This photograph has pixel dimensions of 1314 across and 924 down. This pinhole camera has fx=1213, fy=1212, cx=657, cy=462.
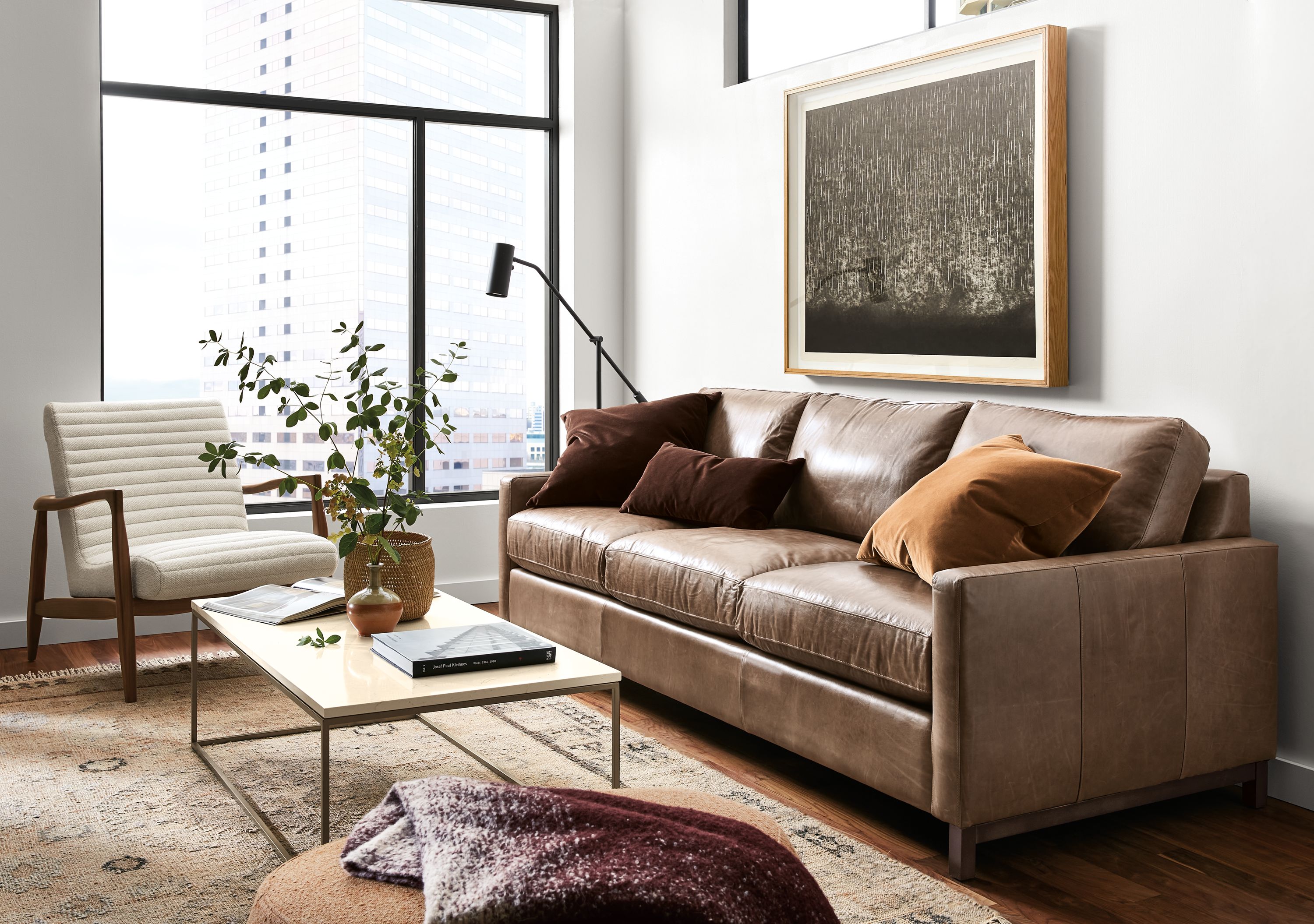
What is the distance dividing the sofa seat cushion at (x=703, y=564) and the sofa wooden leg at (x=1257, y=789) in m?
1.09

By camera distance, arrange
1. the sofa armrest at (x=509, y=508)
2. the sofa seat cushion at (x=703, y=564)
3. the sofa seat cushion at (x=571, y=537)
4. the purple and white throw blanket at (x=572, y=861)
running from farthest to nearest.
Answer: the sofa armrest at (x=509, y=508) < the sofa seat cushion at (x=571, y=537) < the sofa seat cushion at (x=703, y=564) < the purple and white throw blanket at (x=572, y=861)

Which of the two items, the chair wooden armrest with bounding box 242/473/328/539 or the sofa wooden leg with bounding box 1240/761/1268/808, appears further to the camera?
the chair wooden armrest with bounding box 242/473/328/539

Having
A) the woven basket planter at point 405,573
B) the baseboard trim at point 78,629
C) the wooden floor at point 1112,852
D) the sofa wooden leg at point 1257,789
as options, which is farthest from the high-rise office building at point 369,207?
the sofa wooden leg at point 1257,789

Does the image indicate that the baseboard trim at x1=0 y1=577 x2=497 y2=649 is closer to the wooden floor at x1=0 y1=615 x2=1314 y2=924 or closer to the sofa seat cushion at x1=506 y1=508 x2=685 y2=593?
the sofa seat cushion at x1=506 y1=508 x2=685 y2=593

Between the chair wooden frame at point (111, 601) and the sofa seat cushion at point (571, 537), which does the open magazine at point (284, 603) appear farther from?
the sofa seat cushion at point (571, 537)

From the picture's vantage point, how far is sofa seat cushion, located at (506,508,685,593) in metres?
3.75

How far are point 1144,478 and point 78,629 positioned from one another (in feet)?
12.4

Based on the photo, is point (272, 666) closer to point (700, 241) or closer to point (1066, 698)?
point (1066, 698)

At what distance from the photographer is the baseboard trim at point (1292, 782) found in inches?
112

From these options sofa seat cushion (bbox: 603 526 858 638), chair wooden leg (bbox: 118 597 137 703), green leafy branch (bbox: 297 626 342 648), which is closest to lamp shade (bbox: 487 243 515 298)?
sofa seat cushion (bbox: 603 526 858 638)

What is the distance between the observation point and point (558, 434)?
226 inches

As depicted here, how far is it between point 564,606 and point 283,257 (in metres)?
2.22

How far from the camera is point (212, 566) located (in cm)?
374

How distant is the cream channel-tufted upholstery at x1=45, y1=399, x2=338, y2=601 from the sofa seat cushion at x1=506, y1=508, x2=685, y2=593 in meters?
0.64
